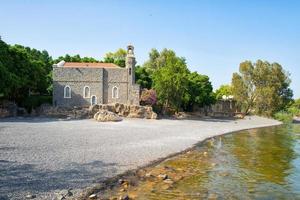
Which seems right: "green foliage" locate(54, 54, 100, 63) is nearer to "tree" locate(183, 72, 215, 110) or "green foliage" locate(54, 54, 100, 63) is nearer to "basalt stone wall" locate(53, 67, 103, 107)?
"basalt stone wall" locate(53, 67, 103, 107)

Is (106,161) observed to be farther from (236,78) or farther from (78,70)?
(236,78)

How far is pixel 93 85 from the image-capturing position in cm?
5138

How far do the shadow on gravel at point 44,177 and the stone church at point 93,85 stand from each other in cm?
3627

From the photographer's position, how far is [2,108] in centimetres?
4259

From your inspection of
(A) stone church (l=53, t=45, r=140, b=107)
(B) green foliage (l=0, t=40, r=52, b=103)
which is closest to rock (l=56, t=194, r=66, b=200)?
(B) green foliage (l=0, t=40, r=52, b=103)

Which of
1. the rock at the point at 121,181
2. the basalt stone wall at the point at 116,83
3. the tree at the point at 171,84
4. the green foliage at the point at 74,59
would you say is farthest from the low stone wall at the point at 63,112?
the rock at the point at 121,181

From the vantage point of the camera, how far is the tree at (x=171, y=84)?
2055 inches

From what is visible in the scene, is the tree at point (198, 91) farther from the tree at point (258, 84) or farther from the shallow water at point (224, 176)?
the shallow water at point (224, 176)

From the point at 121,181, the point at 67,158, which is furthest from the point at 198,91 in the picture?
the point at 121,181

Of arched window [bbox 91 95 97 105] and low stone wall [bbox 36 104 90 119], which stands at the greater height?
arched window [bbox 91 95 97 105]

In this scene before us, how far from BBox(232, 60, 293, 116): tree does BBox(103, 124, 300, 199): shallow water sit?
47340 mm

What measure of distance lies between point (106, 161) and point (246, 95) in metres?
59.1

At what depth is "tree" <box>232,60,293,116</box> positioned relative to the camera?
70.1 meters

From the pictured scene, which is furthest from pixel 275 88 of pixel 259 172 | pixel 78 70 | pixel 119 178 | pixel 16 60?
pixel 119 178
